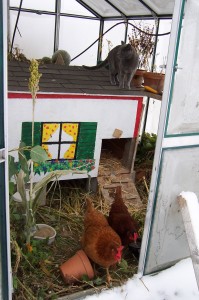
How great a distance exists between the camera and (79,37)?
5.43m

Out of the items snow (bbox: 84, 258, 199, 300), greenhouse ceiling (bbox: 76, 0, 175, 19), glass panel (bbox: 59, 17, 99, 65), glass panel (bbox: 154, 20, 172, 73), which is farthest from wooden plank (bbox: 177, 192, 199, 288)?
glass panel (bbox: 59, 17, 99, 65)

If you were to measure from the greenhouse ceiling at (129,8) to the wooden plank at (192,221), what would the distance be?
2449mm

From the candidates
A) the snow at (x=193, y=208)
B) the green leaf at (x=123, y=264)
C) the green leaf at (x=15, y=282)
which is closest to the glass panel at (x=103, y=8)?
the snow at (x=193, y=208)

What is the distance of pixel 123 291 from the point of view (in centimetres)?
236

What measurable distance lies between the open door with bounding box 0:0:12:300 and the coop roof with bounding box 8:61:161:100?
1.41 meters

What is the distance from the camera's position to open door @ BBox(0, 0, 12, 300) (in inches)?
58.5

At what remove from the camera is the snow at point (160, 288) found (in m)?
2.32

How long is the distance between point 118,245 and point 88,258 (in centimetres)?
32

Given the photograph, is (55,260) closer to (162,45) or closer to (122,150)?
(122,150)

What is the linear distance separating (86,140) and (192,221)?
151 cm

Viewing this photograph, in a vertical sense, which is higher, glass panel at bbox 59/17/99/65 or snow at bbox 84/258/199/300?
glass panel at bbox 59/17/99/65

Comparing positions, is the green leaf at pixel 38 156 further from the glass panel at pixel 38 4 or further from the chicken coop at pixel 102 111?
the glass panel at pixel 38 4

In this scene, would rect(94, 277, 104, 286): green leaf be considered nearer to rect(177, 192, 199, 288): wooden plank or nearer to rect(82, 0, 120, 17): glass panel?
rect(177, 192, 199, 288): wooden plank

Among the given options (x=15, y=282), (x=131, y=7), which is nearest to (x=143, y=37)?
(x=131, y=7)
